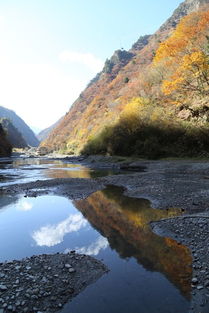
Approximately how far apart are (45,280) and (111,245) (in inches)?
136

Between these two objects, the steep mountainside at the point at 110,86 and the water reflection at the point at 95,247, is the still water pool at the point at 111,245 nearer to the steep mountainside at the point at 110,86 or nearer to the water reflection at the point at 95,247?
the water reflection at the point at 95,247

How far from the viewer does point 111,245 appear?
10.5m

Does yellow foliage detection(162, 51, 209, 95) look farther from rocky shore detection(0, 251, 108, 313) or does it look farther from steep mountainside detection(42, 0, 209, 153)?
steep mountainside detection(42, 0, 209, 153)

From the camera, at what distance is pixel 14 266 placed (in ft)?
27.7

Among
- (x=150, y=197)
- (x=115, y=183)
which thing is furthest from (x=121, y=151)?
(x=150, y=197)

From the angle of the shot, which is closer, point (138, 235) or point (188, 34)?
point (138, 235)

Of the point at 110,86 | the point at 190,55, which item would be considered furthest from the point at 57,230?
the point at 110,86

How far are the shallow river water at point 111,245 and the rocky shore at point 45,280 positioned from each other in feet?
1.14

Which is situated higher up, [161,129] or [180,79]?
[180,79]

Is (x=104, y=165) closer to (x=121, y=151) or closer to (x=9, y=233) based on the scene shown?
(x=121, y=151)

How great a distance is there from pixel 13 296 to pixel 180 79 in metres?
41.5

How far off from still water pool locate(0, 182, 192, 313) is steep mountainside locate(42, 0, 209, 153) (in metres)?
73.2

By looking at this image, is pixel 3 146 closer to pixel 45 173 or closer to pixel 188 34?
pixel 45 173

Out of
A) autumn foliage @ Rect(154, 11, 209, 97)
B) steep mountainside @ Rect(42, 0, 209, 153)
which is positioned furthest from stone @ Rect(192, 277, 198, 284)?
steep mountainside @ Rect(42, 0, 209, 153)
